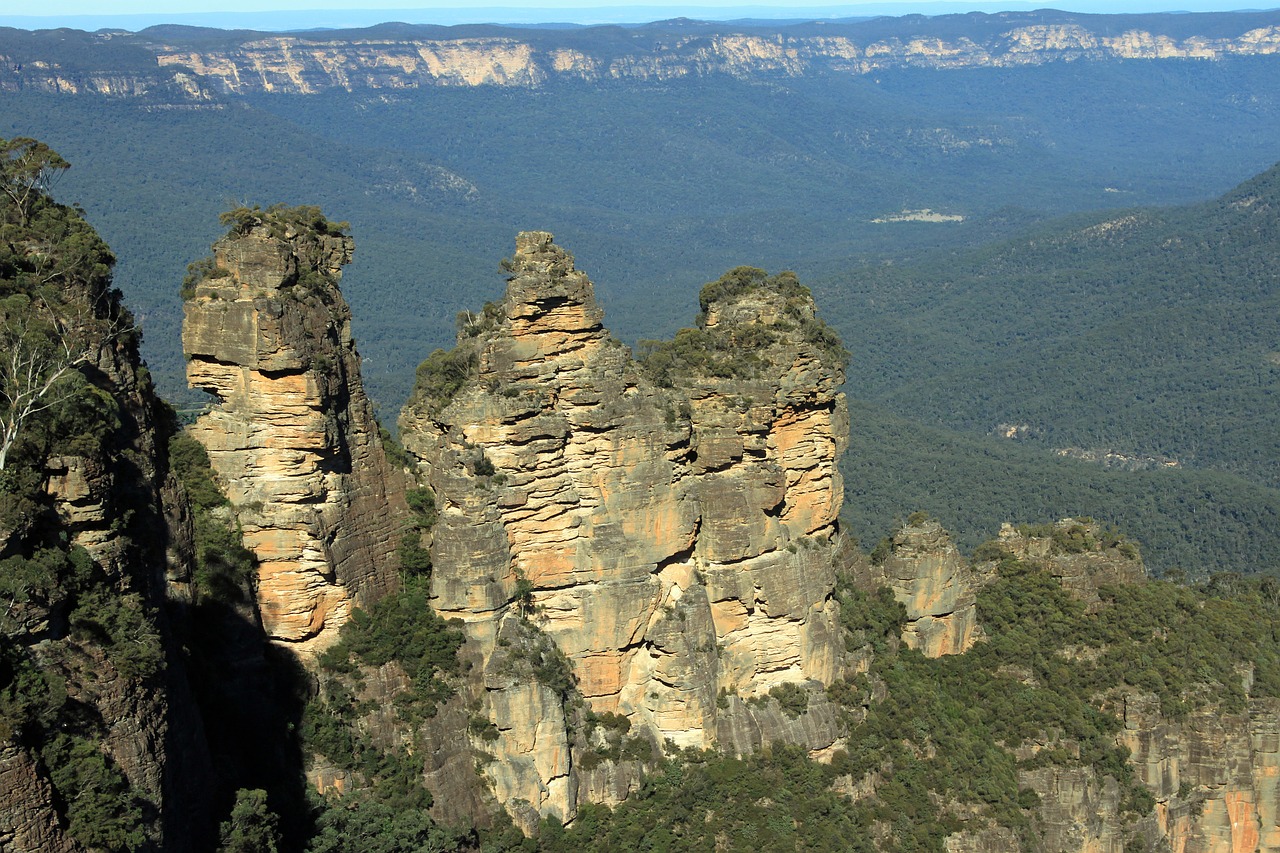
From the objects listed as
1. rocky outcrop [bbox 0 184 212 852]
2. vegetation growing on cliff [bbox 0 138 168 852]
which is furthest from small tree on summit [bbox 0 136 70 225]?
vegetation growing on cliff [bbox 0 138 168 852]

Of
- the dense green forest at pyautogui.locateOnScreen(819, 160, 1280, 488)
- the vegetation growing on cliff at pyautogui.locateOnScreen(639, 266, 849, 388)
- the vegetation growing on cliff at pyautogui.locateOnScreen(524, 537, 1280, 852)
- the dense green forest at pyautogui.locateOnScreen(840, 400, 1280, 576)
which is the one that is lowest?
the dense green forest at pyautogui.locateOnScreen(819, 160, 1280, 488)

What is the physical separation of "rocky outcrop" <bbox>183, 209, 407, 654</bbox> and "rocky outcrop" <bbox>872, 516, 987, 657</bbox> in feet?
52.2

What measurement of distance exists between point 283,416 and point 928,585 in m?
19.2

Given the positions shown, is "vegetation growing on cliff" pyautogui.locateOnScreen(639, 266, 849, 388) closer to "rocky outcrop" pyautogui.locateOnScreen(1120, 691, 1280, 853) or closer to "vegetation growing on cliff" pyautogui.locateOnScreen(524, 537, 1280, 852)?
"vegetation growing on cliff" pyautogui.locateOnScreen(524, 537, 1280, 852)

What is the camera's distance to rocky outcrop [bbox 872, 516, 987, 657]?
40250mm

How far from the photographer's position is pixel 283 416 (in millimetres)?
30000

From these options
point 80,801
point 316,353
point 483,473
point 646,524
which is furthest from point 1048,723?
point 80,801

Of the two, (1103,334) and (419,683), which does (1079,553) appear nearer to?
(419,683)

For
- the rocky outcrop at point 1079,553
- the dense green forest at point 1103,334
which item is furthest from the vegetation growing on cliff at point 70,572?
the dense green forest at point 1103,334

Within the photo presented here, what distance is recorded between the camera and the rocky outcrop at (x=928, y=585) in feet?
132

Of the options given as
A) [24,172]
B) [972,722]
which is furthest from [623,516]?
[24,172]

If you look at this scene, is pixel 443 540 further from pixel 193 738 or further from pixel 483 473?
pixel 193 738

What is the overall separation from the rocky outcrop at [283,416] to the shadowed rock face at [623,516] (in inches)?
90.7

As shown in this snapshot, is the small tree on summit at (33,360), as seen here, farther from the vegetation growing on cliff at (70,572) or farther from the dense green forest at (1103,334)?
the dense green forest at (1103,334)
